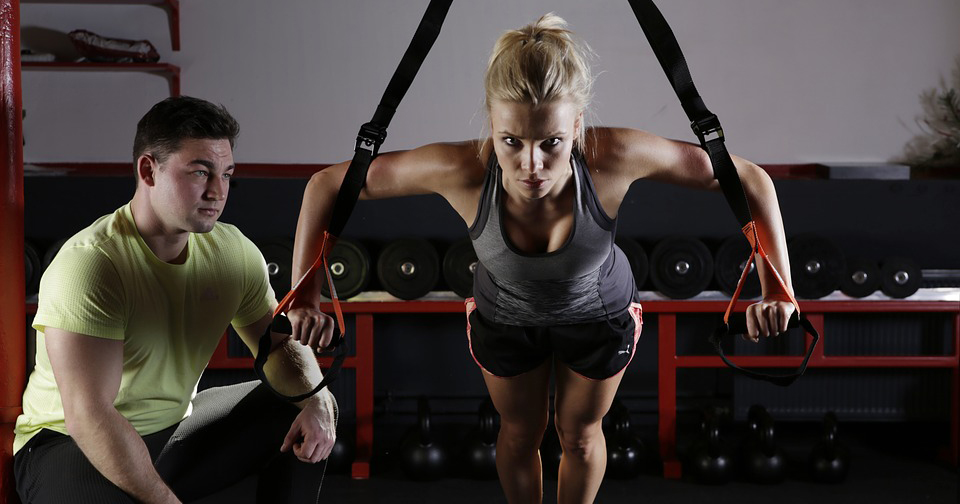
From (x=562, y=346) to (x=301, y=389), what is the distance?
61cm

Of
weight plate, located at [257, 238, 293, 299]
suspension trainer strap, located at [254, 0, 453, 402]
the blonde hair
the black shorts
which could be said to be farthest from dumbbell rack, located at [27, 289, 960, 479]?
the blonde hair

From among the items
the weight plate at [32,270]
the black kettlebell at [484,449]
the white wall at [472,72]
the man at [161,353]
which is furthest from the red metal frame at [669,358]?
the man at [161,353]

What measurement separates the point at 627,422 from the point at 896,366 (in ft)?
3.67

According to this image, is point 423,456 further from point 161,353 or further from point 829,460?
point 161,353

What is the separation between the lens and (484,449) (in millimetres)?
3514

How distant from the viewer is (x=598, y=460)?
7.37 ft

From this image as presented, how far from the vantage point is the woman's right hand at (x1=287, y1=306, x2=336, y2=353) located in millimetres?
1708

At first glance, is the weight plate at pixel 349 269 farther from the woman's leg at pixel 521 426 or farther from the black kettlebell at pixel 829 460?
the black kettlebell at pixel 829 460

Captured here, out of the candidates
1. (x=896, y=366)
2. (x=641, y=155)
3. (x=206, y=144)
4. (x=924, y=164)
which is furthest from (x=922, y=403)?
(x=206, y=144)

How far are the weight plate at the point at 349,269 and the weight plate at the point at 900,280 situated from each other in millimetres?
2112

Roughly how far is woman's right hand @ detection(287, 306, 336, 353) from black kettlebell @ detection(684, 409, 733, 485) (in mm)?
2205

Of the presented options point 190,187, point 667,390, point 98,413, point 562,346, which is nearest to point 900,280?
point 667,390

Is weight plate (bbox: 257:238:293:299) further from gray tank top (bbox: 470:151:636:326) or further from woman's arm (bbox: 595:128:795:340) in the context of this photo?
woman's arm (bbox: 595:128:795:340)

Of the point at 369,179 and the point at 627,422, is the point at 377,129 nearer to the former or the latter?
the point at 369,179
